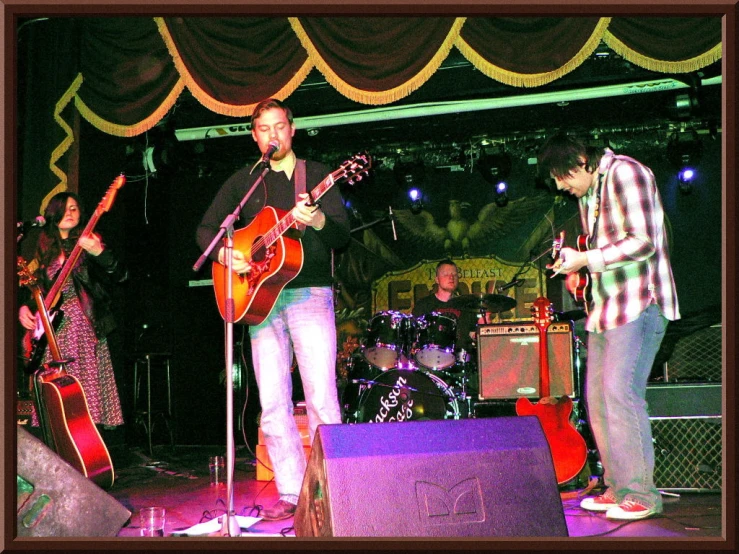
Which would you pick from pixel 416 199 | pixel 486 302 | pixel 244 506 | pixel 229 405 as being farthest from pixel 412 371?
pixel 416 199

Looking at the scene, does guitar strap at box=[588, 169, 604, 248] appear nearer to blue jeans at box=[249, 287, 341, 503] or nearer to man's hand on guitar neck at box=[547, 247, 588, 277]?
man's hand on guitar neck at box=[547, 247, 588, 277]

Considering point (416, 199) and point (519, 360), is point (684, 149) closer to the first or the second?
point (416, 199)

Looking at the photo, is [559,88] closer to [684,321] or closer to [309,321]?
[684,321]

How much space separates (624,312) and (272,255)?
6.07ft

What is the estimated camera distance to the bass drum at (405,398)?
22.0 feet

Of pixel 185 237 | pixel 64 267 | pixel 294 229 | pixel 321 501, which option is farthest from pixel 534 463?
pixel 185 237

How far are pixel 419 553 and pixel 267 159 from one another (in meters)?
2.06

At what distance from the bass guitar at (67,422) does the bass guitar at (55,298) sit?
0.79 feet

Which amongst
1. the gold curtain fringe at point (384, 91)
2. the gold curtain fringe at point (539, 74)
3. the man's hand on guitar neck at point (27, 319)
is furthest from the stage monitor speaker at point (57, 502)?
the gold curtain fringe at point (539, 74)

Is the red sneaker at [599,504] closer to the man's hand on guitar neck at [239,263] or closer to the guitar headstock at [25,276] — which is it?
the man's hand on guitar neck at [239,263]

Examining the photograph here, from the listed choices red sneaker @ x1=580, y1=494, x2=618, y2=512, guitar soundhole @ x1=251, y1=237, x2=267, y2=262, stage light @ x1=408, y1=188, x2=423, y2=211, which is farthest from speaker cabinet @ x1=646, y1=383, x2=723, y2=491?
stage light @ x1=408, y1=188, x2=423, y2=211

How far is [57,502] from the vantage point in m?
3.10

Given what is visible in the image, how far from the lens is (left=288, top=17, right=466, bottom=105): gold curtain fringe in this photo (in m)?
4.47

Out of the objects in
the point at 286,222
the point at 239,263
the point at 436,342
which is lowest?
the point at 436,342
